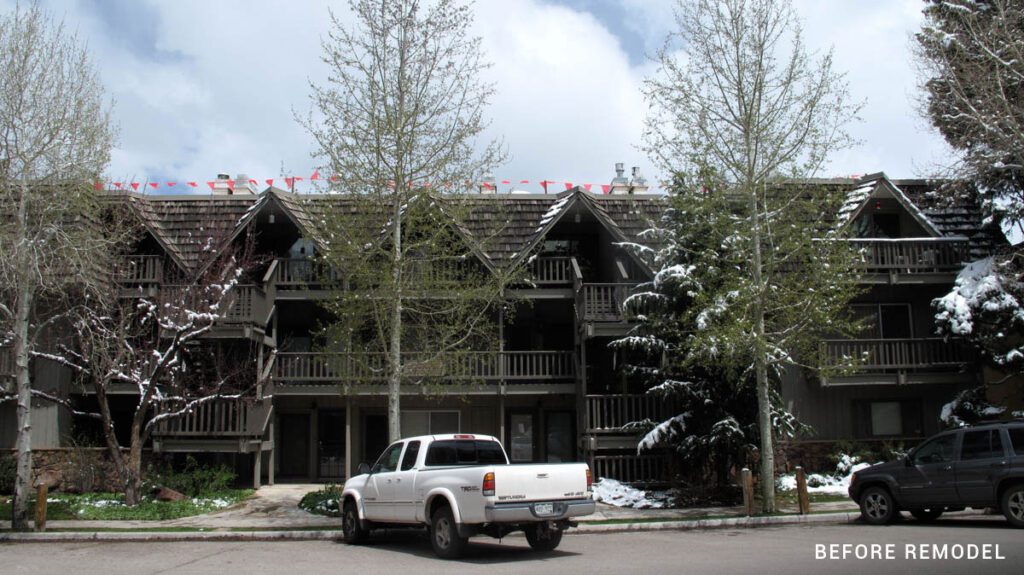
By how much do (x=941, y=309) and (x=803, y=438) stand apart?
190 inches

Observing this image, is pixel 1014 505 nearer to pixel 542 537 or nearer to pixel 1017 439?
pixel 1017 439

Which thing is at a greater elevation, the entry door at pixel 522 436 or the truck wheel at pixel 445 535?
the entry door at pixel 522 436

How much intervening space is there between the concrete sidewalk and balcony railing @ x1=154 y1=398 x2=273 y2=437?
2.95 m

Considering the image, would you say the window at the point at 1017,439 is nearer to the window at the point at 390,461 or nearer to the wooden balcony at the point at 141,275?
the window at the point at 390,461

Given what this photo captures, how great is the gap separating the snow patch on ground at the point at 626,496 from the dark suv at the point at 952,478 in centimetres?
470

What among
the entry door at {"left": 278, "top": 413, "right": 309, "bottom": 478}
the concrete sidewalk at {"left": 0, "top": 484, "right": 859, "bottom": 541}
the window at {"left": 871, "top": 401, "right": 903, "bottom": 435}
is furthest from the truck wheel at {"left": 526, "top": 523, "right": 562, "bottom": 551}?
the window at {"left": 871, "top": 401, "right": 903, "bottom": 435}

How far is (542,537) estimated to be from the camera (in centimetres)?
1241

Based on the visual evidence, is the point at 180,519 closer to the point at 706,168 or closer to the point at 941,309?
the point at 706,168

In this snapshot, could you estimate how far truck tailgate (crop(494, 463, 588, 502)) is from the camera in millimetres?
11383

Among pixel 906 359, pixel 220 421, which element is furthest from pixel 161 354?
pixel 906 359

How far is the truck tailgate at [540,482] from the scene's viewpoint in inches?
448

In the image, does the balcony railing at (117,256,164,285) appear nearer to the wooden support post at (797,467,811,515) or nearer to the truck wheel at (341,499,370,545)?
the truck wheel at (341,499,370,545)

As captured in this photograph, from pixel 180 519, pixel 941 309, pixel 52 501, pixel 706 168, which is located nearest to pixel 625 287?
pixel 706 168

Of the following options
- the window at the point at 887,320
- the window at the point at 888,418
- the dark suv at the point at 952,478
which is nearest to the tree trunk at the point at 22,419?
the dark suv at the point at 952,478
